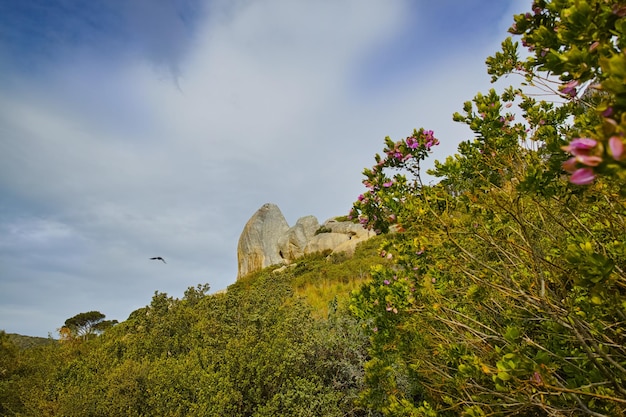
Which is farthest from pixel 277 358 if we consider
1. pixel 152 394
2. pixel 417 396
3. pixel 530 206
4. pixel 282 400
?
pixel 530 206

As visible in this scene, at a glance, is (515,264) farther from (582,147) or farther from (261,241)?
(261,241)

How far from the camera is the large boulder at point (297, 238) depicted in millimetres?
28969

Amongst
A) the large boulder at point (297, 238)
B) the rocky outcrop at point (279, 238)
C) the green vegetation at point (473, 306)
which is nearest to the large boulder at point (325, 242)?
the rocky outcrop at point (279, 238)

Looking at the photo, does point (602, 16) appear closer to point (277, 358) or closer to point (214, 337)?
point (277, 358)

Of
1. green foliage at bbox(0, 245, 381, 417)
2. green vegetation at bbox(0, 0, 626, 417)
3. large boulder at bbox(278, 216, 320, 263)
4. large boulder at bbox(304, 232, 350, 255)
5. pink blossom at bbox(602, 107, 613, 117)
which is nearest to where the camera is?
pink blossom at bbox(602, 107, 613, 117)

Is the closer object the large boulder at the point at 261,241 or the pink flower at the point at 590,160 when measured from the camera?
the pink flower at the point at 590,160

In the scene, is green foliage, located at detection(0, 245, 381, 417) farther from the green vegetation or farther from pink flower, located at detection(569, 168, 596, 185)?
pink flower, located at detection(569, 168, 596, 185)

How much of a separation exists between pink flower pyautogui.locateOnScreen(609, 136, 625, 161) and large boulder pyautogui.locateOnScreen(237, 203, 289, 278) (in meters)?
29.1

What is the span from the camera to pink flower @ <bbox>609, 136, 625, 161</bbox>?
1.90 ft

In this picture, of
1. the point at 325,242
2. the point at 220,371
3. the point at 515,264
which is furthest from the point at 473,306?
the point at 325,242

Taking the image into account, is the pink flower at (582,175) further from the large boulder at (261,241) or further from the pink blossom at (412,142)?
the large boulder at (261,241)

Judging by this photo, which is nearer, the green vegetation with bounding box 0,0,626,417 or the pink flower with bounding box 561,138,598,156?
the pink flower with bounding box 561,138,598,156

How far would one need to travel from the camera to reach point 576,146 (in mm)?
662

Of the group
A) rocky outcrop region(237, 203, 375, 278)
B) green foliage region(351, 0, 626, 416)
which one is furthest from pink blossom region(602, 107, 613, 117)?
rocky outcrop region(237, 203, 375, 278)
